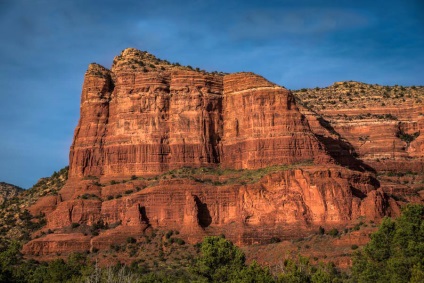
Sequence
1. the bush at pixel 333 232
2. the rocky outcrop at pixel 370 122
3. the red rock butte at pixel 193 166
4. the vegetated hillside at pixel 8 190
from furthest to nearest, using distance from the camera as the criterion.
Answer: the vegetated hillside at pixel 8 190 < the rocky outcrop at pixel 370 122 < the red rock butte at pixel 193 166 < the bush at pixel 333 232

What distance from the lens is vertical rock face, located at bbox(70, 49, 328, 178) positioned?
5251 inches

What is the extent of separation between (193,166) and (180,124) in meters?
7.13

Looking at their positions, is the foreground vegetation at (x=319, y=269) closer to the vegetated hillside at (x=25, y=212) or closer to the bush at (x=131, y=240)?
the bush at (x=131, y=240)

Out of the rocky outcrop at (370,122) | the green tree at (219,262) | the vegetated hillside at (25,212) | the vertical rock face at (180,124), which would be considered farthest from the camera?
the rocky outcrop at (370,122)

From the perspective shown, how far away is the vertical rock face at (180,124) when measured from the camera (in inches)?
5251

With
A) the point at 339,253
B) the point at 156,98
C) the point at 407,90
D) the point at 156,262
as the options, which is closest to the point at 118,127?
the point at 156,98

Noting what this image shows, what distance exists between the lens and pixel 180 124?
138000 mm

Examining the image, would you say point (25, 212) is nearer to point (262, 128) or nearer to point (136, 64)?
point (136, 64)

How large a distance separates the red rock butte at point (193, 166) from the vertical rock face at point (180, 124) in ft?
0.52

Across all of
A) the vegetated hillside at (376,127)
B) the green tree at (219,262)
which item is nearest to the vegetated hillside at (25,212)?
the vegetated hillside at (376,127)

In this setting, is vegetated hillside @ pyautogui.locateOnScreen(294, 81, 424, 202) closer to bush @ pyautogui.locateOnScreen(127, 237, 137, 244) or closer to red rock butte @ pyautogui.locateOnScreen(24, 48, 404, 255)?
red rock butte @ pyautogui.locateOnScreen(24, 48, 404, 255)

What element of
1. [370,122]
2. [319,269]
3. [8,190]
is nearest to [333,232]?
[319,269]

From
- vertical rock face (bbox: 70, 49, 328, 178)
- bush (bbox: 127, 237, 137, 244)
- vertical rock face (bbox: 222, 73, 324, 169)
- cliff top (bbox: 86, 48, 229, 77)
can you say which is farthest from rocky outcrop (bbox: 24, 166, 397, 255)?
cliff top (bbox: 86, 48, 229, 77)

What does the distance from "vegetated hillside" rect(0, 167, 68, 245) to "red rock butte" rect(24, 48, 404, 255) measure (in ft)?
9.10
